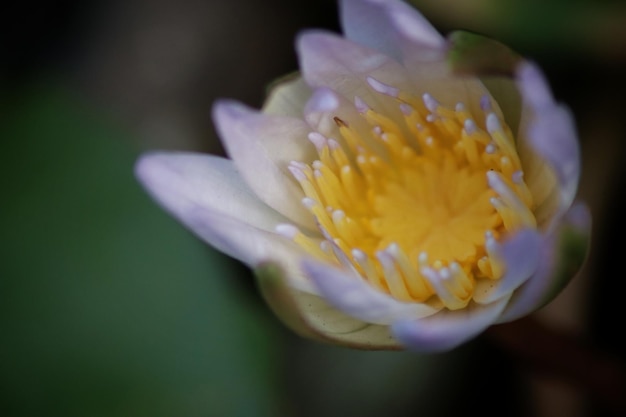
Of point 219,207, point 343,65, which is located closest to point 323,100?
point 343,65

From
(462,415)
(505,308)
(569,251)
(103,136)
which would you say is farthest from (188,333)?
(569,251)

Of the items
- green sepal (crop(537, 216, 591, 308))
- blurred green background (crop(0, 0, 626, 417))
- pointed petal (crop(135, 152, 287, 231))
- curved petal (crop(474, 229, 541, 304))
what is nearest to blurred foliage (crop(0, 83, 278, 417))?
blurred green background (crop(0, 0, 626, 417))

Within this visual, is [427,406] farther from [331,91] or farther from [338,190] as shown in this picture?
[331,91]

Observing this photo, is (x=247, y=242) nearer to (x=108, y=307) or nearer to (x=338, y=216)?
(x=338, y=216)

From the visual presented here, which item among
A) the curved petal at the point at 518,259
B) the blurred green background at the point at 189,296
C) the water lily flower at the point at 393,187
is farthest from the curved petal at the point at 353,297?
the blurred green background at the point at 189,296

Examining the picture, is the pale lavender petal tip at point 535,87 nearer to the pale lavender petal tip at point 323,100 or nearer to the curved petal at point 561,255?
the curved petal at point 561,255

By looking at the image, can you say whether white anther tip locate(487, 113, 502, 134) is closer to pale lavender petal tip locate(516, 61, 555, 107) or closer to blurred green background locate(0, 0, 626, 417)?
pale lavender petal tip locate(516, 61, 555, 107)
